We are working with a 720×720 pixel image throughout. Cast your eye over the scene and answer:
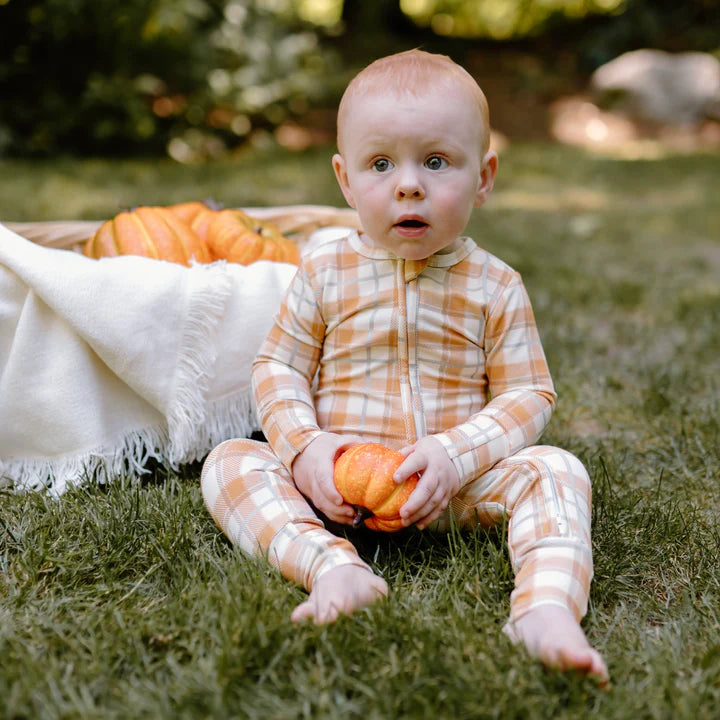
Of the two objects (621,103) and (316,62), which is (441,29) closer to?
(621,103)

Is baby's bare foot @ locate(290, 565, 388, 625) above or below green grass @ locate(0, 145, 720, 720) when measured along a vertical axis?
above

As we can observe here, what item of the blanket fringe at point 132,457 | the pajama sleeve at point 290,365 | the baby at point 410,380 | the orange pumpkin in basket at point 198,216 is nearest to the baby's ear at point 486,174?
the baby at point 410,380

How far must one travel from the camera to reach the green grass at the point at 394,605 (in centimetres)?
119

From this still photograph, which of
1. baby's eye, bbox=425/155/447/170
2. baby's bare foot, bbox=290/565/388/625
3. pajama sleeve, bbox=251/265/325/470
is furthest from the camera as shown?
pajama sleeve, bbox=251/265/325/470

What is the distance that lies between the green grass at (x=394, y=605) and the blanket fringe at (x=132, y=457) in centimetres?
5

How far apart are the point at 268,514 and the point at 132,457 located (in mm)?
514

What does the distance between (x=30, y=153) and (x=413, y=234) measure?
4802mm

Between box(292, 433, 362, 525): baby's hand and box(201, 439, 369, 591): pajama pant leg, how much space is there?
30 millimetres

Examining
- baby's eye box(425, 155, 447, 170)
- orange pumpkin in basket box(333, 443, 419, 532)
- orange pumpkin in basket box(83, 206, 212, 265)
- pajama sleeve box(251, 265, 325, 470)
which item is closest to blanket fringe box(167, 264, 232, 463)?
pajama sleeve box(251, 265, 325, 470)

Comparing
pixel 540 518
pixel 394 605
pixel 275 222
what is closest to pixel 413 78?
pixel 540 518

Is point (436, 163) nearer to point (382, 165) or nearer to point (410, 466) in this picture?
point (382, 165)

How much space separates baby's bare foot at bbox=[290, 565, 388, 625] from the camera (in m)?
1.33

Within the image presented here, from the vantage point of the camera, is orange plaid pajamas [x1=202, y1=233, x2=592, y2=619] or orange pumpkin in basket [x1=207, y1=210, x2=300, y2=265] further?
orange pumpkin in basket [x1=207, y1=210, x2=300, y2=265]

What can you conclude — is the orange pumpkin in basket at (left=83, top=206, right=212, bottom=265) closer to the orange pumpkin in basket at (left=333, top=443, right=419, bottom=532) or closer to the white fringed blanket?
the white fringed blanket
